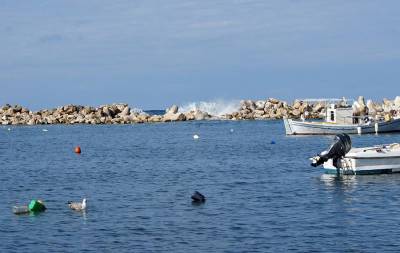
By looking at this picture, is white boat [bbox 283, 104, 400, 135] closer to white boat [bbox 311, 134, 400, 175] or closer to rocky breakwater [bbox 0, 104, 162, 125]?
white boat [bbox 311, 134, 400, 175]

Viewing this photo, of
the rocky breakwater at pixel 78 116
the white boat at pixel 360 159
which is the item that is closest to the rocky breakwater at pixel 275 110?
the rocky breakwater at pixel 78 116

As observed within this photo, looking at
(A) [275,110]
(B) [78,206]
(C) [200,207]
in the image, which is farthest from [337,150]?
(A) [275,110]

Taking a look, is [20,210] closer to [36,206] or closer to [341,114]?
[36,206]

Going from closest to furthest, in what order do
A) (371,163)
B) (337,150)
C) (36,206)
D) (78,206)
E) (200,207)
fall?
(78,206), (36,206), (200,207), (337,150), (371,163)

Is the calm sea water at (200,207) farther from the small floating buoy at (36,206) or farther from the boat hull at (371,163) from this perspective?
the boat hull at (371,163)

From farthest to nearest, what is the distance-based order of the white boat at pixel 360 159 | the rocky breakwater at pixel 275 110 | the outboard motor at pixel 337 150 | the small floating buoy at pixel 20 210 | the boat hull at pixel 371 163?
1. the rocky breakwater at pixel 275 110
2. the boat hull at pixel 371 163
3. the white boat at pixel 360 159
4. the outboard motor at pixel 337 150
5. the small floating buoy at pixel 20 210

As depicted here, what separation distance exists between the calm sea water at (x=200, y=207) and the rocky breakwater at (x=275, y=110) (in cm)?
7851

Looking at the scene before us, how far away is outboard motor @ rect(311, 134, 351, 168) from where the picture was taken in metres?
41.8

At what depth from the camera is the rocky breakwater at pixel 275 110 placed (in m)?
139

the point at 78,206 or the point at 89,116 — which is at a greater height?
the point at 89,116

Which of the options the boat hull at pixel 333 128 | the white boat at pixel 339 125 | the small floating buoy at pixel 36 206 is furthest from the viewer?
the white boat at pixel 339 125

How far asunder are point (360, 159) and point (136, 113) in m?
123

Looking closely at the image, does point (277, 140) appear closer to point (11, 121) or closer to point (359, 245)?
point (359, 245)

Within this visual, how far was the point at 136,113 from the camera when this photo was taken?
163m
